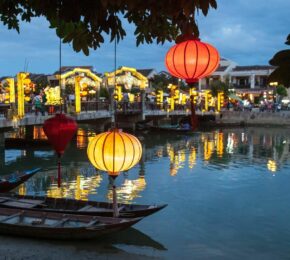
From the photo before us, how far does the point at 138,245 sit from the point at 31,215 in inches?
93.2

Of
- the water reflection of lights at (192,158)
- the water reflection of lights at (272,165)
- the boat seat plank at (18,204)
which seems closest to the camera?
the boat seat plank at (18,204)

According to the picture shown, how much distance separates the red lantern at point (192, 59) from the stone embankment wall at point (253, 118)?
1588 inches

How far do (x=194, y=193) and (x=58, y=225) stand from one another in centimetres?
640

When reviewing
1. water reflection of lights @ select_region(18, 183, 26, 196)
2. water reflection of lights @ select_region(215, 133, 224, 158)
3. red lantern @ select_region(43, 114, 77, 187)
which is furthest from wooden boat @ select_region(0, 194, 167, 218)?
water reflection of lights @ select_region(215, 133, 224, 158)

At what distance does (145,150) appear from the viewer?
1041 inches

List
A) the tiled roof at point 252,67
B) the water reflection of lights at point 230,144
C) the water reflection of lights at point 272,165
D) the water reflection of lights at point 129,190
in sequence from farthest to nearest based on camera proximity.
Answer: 1. the tiled roof at point 252,67
2. the water reflection of lights at point 230,144
3. the water reflection of lights at point 272,165
4. the water reflection of lights at point 129,190

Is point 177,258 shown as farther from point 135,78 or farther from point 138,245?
point 135,78

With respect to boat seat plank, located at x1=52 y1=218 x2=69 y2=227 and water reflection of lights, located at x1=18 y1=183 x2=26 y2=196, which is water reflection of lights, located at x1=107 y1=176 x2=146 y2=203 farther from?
boat seat plank, located at x1=52 y1=218 x2=69 y2=227

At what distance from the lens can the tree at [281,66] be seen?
1899 millimetres

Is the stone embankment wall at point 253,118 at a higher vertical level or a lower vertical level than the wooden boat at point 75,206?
higher

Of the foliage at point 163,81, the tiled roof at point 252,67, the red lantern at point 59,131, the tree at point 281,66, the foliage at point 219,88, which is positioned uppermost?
the tiled roof at point 252,67

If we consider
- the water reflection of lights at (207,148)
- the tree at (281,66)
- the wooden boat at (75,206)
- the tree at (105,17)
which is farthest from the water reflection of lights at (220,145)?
the tree at (281,66)

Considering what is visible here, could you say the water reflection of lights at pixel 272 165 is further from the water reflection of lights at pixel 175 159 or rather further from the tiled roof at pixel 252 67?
the tiled roof at pixel 252 67

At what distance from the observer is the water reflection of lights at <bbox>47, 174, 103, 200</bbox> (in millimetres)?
13891
